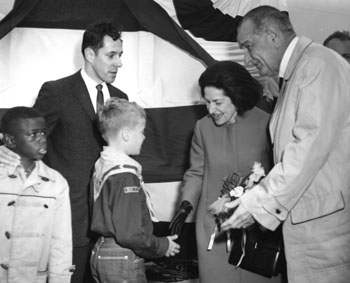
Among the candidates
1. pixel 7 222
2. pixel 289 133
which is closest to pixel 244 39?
pixel 289 133

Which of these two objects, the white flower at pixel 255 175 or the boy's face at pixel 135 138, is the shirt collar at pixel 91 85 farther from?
the white flower at pixel 255 175

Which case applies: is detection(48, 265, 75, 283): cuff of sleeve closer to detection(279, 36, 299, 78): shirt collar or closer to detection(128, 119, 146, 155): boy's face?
detection(128, 119, 146, 155): boy's face

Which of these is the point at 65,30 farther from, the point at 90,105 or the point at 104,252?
the point at 104,252

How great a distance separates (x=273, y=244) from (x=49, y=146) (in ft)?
4.06

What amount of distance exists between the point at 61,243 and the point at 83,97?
75 cm

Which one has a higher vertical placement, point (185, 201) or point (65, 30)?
point (65, 30)

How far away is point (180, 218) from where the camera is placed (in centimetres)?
276

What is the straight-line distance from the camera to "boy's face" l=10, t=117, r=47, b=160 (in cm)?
257

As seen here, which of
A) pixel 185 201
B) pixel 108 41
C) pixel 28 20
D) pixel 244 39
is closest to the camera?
pixel 244 39

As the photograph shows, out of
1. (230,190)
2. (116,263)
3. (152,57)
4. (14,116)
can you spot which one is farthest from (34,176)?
(152,57)

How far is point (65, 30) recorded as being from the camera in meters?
3.64

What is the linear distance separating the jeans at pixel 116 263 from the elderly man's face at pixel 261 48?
0.96 m

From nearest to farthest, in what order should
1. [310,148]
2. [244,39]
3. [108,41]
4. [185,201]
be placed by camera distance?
[310,148] < [244,39] < [185,201] < [108,41]

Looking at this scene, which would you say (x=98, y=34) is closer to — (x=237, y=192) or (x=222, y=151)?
(x=222, y=151)
